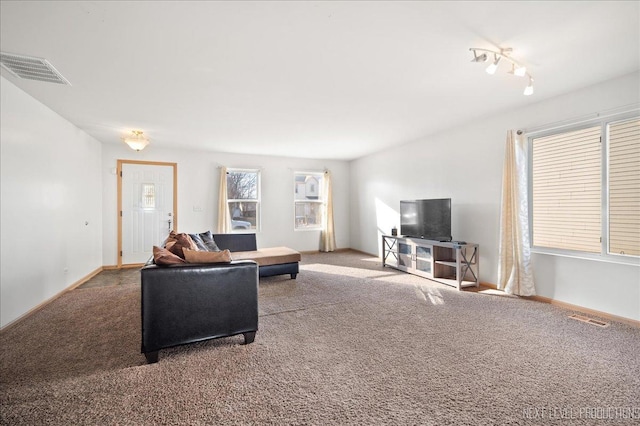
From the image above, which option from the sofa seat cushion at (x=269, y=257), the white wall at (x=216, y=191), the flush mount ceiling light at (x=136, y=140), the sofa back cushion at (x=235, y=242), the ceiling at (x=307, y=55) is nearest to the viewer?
the ceiling at (x=307, y=55)

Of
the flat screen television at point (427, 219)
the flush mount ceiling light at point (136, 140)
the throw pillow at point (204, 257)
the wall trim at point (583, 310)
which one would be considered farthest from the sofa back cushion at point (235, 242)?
the wall trim at point (583, 310)

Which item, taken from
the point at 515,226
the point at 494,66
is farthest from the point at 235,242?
the point at 494,66

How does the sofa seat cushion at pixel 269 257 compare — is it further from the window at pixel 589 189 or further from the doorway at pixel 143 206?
the window at pixel 589 189

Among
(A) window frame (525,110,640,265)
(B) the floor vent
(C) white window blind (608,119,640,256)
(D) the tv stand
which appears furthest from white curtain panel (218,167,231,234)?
(C) white window blind (608,119,640,256)

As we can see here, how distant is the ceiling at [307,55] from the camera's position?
1.95m

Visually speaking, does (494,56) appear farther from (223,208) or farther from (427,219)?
(223,208)

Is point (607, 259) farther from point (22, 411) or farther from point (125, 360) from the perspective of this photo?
point (22, 411)

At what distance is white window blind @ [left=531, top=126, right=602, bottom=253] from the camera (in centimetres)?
317

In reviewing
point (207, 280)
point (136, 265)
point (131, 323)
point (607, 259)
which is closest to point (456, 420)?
point (207, 280)

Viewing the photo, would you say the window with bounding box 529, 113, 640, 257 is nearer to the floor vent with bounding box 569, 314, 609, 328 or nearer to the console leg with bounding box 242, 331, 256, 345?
the floor vent with bounding box 569, 314, 609, 328

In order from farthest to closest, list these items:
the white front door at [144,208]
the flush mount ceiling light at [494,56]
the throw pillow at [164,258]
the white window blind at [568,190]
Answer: the white front door at [144,208], the white window blind at [568,190], the flush mount ceiling light at [494,56], the throw pillow at [164,258]

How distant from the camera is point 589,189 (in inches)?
→ 126

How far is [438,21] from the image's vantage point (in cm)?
205

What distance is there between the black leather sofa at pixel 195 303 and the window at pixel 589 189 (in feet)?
12.1
